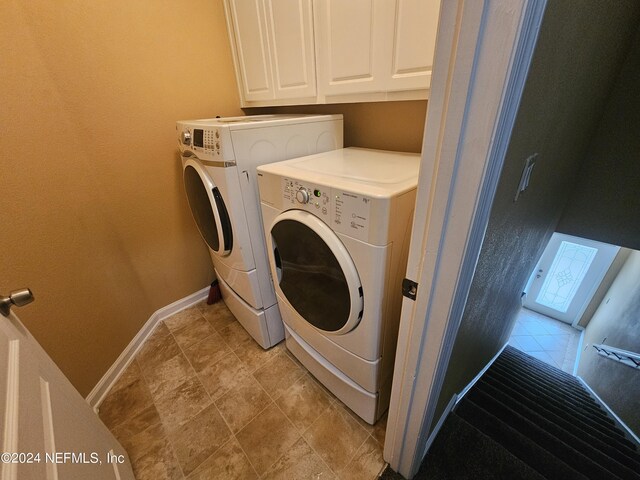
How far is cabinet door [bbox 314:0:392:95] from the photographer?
3.40 feet

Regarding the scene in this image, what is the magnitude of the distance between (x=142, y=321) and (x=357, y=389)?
1.48m

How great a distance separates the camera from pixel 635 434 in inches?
62.7

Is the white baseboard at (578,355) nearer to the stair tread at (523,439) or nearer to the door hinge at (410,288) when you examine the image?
the stair tread at (523,439)

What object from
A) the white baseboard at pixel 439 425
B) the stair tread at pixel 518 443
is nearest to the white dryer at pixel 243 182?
the white baseboard at pixel 439 425

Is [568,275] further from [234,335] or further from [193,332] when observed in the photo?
[193,332]

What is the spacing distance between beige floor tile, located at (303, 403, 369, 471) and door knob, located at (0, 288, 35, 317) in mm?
1155

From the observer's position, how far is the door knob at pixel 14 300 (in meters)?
0.60

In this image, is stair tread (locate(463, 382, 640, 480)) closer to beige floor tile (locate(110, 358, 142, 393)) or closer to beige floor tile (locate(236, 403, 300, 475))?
beige floor tile (locate(236, 403, 300, 475))

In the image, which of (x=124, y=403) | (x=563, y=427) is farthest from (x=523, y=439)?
(x=124, y=403)

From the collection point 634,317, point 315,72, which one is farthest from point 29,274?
point 634,317

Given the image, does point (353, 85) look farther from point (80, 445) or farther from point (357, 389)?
point (80, 445)

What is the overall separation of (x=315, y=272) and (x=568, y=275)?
176 inches

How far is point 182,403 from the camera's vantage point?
4.42 feet

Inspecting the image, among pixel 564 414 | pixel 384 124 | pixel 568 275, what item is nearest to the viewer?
pixel 384 124
